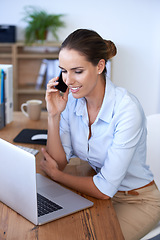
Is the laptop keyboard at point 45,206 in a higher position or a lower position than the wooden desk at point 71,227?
lower

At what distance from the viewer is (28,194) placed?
3.40 ft

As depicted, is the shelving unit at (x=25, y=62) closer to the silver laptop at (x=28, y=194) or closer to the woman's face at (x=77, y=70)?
the woman's face at (x=77, y=70)

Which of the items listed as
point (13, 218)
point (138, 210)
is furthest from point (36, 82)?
point (13, 218)

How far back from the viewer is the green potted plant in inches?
155

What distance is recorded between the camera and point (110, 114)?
4.76 ft

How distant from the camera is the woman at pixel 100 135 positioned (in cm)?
135

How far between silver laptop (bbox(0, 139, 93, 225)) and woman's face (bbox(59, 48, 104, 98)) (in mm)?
412

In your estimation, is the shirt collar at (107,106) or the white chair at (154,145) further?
the white chair at (154,145)

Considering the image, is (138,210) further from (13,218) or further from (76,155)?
(13,218)

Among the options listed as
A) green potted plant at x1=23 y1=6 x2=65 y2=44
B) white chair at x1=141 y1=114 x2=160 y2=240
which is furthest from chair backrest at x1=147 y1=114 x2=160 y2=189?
green potted plant at x1=23 y1=6 x2=65 y2=44

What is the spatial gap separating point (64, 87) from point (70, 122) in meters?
0.16

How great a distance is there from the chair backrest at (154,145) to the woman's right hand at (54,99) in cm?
52

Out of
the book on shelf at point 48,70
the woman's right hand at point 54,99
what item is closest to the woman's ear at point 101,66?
the woman's right hand at point 54,99

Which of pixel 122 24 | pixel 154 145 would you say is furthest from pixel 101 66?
pixel 122 24
